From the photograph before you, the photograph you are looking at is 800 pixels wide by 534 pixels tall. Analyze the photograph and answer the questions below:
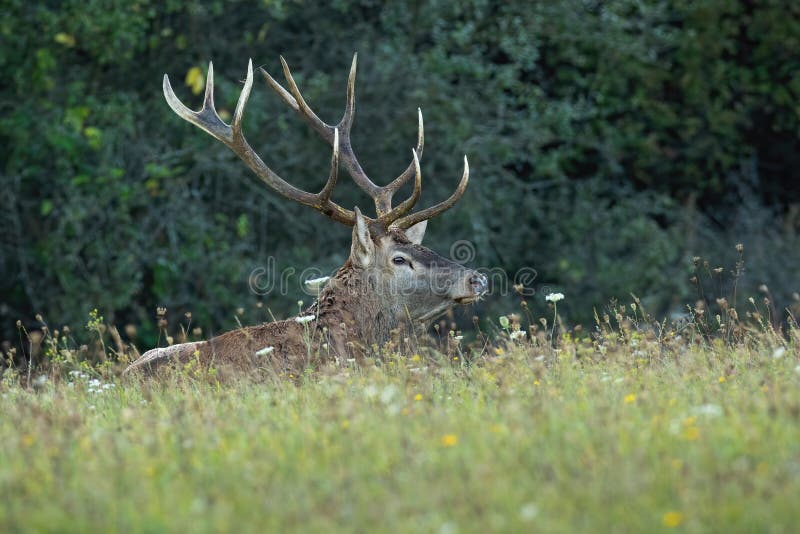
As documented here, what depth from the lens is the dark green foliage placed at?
12.3m

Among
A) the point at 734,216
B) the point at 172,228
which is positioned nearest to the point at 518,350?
the point at 172,228

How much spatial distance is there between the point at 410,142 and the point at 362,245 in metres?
6.65

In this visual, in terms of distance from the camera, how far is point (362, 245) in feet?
23.6

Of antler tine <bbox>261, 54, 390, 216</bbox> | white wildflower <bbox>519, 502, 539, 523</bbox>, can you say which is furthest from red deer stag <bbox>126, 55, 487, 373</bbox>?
white wildflower <bbox>519, 502, 539, 523</bbox>

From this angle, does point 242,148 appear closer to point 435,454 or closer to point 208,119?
point 208,119

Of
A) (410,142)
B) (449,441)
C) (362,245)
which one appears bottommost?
(410,142)

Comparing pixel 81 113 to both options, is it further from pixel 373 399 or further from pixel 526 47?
pixel 373 399

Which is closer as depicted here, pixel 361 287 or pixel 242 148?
pixel 361 287

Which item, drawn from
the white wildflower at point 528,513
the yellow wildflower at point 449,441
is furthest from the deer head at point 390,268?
the white wildflower at point 528,513

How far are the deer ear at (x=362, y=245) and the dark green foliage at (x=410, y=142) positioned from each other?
15.5 ft

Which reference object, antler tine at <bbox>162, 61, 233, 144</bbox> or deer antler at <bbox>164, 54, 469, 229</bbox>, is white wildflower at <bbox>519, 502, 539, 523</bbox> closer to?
deer antler at <bbox>164, 54, 469, 229</bbox>

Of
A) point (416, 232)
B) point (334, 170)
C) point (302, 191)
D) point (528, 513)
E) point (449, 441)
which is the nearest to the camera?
point (528, 513)

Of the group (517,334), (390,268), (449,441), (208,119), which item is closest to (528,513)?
(449,441)

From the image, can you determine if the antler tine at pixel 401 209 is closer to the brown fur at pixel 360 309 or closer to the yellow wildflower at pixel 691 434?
the brown fur at pixel 360 309
